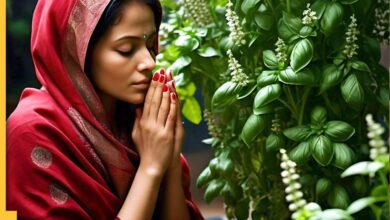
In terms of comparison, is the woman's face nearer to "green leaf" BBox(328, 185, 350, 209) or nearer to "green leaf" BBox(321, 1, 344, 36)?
"green leaf" BBox(321, 1, 344, 36)

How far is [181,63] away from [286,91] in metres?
0.31

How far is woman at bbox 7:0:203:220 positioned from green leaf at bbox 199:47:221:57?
274 mm

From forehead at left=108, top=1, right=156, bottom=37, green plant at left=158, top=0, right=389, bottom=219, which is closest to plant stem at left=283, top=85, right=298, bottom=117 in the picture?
green plant at left=158, top=0, right=389, bottom=219

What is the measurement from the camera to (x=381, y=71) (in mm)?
1404

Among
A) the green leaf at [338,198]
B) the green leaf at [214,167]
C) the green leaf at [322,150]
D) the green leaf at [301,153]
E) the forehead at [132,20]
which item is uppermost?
the forehead at [132,20]

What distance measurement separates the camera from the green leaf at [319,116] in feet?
4.30

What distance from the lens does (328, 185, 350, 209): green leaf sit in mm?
1282

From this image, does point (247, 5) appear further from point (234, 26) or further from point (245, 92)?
point (245, 92)

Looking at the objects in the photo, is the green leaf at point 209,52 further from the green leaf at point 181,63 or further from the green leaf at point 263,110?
the green leaf at point 263,110

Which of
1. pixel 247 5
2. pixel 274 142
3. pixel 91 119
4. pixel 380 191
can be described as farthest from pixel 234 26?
pixel 380 191

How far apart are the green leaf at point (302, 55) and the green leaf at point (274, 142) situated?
0.18 m

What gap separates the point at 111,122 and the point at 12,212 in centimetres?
37

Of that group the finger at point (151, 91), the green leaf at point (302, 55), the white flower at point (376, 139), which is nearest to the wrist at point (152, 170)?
the finger at point (151, 91)

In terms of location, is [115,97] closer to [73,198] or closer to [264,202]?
[73,198]
